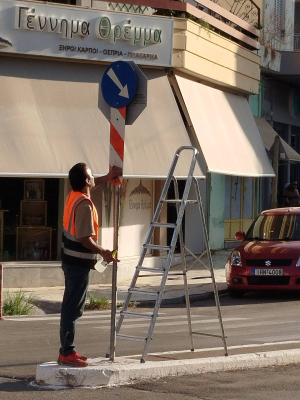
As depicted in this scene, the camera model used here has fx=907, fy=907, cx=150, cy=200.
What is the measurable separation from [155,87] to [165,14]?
67.7 inches

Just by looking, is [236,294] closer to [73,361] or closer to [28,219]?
[28,219]

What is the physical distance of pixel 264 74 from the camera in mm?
27484

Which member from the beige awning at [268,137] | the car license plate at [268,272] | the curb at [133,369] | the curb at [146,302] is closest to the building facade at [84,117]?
the curb at [146,302]

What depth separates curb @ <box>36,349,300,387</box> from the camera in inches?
290

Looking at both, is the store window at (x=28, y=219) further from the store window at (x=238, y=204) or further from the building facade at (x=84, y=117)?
the store window at (x=238, y=204)

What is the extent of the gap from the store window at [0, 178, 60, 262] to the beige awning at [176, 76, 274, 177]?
3.58 metres

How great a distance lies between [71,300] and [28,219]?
10.0 metres

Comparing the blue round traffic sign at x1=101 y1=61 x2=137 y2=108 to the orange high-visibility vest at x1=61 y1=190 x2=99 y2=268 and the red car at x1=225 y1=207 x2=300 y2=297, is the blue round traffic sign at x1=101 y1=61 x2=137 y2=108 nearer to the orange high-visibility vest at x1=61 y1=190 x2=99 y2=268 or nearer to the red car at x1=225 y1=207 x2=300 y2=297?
the orange high-visibility vest at x1=61 y1=190 x2=99 y2=268

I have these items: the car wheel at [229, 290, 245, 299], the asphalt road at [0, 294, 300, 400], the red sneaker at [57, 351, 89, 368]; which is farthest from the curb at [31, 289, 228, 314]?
the red sneaker at [57, 351, 89, 368]

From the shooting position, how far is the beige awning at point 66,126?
16.4 metres

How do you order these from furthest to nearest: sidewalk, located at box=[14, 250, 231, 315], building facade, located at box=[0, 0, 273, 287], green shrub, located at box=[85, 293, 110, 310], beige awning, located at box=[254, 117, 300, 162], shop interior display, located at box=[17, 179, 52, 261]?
1. beige awning, located at box=[254, 117, 300, 162]
2. shop interior display, located at box=[17, 179, 52, 261]
3. building facade, located at box=[0, 0, 273, 287]
4. sidewalk, located at box=[14, 250, 231, 315]
5. green shrub, located at box=[85, 293, 110, 310]

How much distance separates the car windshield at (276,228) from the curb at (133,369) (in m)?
8.17

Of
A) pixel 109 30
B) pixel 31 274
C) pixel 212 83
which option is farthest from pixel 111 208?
pixel 212 83

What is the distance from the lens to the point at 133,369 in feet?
24.9
